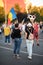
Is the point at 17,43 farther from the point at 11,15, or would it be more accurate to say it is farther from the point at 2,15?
the point at 2,15

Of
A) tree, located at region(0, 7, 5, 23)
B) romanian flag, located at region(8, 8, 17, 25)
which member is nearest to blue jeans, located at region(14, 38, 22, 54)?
romanian flag, located at region(8, 8, 17, 25)

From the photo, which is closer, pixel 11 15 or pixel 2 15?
pixel 11 15

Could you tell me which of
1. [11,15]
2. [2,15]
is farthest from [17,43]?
[2,15]

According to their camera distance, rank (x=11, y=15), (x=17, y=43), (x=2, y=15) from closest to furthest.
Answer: (x=17, y=43)
(x=11, y=15)
(x=2, y=15)

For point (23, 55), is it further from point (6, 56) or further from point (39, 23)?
point (39, 23)

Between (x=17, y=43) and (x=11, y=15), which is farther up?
(x=11, y=15)

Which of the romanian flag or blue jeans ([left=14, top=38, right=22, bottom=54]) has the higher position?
the romanian flag

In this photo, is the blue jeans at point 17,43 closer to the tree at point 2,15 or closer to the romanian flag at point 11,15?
the romanian flag at point 11,15

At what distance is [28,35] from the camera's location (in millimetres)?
9836

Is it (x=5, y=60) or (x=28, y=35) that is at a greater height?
(x=28, y=35)

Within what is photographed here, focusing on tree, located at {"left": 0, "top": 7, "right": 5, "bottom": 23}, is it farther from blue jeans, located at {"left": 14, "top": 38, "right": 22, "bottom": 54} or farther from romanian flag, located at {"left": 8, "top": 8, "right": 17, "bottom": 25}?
blue jeans, located at {"left": 14, "top": 38, "right": 22, "bottom": 54}

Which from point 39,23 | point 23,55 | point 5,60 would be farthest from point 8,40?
point 5,60

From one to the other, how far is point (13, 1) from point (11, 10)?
48cm

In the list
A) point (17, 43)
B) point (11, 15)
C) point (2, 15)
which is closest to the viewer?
point (17, 43)
